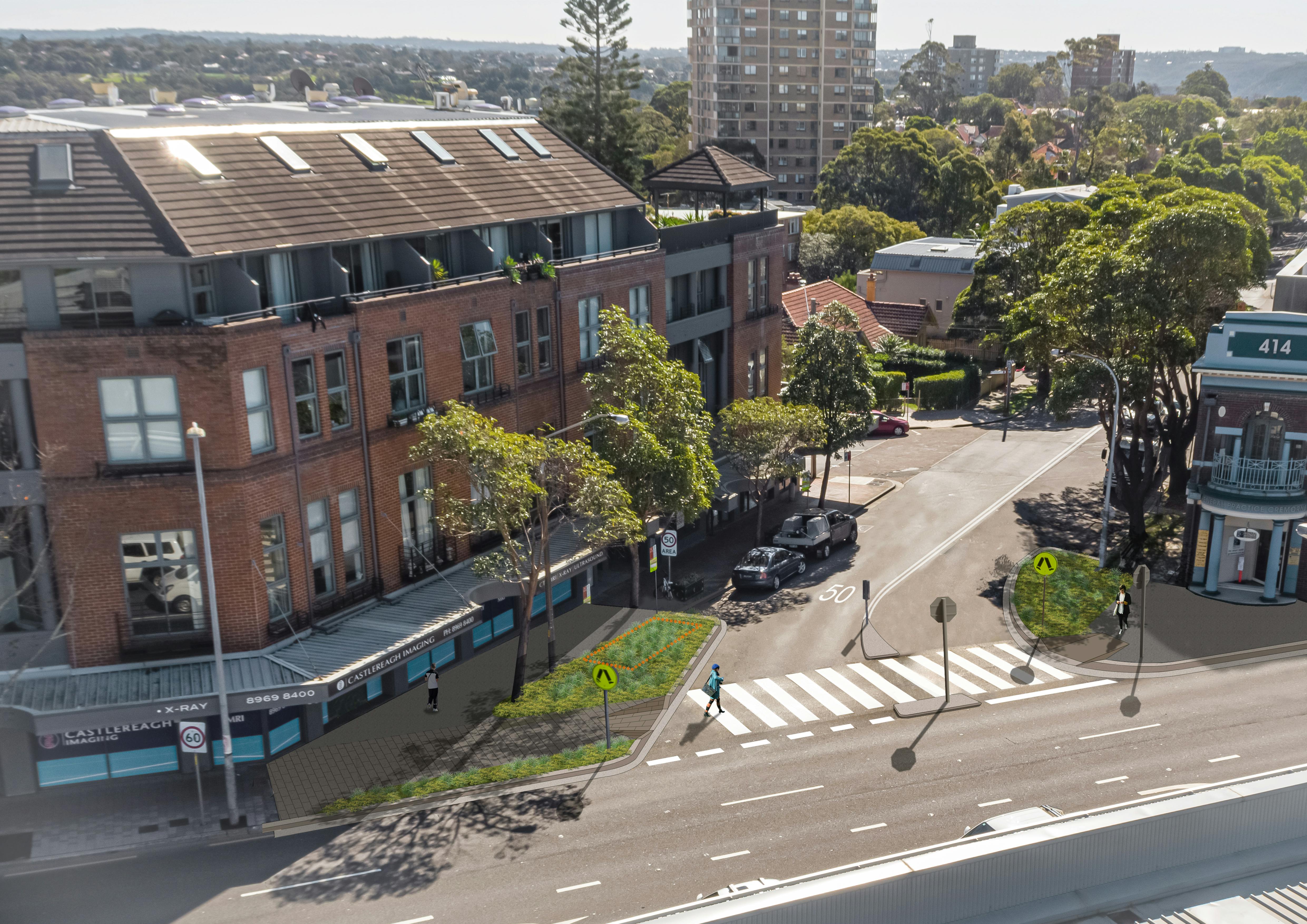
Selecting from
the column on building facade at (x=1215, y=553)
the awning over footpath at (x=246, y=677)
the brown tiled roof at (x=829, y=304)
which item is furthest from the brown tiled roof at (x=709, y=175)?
the awning over footpath at (x=246, y=677)

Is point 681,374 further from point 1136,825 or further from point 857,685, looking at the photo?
point 1136,825

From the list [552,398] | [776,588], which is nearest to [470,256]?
[552,398]

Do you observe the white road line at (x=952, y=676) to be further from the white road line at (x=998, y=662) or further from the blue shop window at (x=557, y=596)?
the blue shop window at (x=557, y=596)

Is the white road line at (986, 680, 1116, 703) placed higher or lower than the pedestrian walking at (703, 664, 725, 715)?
lower

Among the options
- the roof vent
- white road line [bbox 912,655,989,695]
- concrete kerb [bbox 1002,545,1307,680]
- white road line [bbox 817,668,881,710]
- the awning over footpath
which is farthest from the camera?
concrete kerb [bbox 1002,545,1307,680]

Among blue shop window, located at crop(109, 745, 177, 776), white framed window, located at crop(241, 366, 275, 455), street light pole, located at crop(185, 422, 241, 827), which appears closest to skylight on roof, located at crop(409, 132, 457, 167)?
white framed window, located at crop(241, 366, 275, 455)

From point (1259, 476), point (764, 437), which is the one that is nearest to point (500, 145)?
point (764, 437)

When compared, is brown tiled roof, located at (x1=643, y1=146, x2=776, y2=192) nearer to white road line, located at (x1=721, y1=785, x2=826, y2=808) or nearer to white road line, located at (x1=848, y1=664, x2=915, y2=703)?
white road line, located at (x1=848, y1=664, x2=915, y2=703)

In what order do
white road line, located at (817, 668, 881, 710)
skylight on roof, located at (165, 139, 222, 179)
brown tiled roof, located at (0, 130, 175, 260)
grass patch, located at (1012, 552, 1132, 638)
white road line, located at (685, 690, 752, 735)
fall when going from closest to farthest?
brown tiled roof, located at (0, 130, 175, 260) → skylight on roof, located at (165, 139, 222, 179) → white road line, located at (685, 690, 752, 735) → white road line, located at (817, 668, 881, 710) → grass patch, located at (1012, 552, 1132, 638)
